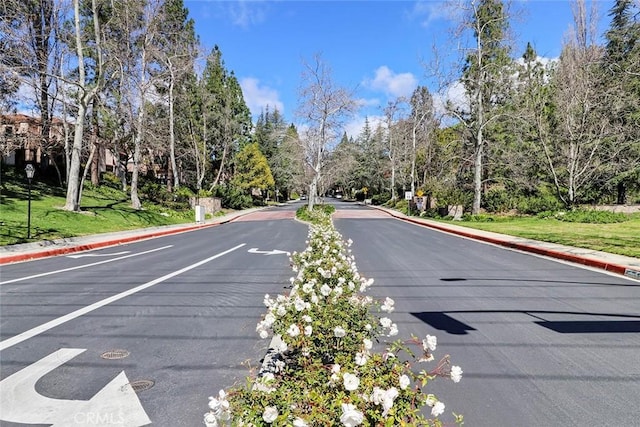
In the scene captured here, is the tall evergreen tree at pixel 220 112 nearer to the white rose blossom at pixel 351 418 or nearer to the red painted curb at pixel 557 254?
the red painted curb at pixel 557 254

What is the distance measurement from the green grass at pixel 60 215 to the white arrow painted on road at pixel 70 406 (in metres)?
12.2

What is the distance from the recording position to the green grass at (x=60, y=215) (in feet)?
52.4

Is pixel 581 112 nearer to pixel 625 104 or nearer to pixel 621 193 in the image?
pixel 625 104

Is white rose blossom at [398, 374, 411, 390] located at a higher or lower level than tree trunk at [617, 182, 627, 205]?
lower

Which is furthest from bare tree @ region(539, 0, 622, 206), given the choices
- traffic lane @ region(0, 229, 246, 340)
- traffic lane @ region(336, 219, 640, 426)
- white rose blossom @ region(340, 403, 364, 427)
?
white rose blossom @ region(340, 403, 364, 427)

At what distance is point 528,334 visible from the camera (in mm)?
4902

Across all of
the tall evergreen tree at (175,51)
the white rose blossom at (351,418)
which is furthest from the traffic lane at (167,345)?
the tall evergreen tree at (175,51)

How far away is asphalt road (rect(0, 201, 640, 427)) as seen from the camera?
10.7ft

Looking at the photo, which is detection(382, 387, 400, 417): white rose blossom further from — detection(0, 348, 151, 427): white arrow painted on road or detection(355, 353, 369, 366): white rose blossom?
detection(0, 348, 151, 427): white arrow painted on road

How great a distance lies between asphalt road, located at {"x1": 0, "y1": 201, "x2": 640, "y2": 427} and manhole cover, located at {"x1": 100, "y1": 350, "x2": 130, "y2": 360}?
0.07 metres

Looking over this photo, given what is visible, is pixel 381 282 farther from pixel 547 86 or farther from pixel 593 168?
pixel 547 86

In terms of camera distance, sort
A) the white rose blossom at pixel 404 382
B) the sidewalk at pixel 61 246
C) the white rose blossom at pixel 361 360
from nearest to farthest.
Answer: the white rose blossom at pixel 404 382 < the white rose blossom at pixel 361 360 < the sidewalk at pixel 61 246

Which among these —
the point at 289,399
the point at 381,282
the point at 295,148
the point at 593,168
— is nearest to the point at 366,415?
the point at 289,399

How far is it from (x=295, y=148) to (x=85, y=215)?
18.4 m
